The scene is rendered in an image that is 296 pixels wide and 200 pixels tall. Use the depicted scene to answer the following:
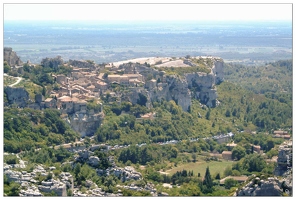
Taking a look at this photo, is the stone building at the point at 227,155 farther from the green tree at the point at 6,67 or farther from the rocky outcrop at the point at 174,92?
Result: the green tree at the point at 6,67

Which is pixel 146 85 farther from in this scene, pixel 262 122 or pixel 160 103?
pixel 262 122

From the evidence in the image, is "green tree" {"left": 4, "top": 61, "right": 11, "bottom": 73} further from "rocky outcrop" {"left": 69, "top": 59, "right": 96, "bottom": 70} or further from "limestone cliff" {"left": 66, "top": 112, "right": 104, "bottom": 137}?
"limestone cliff" {"left": 66, "top": 112, "right": 104, "bottom": 137}

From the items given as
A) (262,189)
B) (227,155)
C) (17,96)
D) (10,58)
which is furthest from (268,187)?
(10,58)

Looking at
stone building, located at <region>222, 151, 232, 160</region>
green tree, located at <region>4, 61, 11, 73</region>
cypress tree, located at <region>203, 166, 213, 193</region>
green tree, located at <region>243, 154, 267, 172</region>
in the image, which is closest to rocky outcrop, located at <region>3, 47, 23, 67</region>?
green tree, located at <region>4, 61, 11, 73</region>

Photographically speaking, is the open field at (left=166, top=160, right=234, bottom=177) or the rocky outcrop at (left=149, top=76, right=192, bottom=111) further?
the rocky outcrop at (left=149, top=76, right=192, bottom=111)

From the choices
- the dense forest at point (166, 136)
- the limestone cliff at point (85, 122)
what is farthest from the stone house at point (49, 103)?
the limestone cliff at point (85, 122)

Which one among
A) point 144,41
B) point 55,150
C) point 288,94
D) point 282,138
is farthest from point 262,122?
point 144,41
